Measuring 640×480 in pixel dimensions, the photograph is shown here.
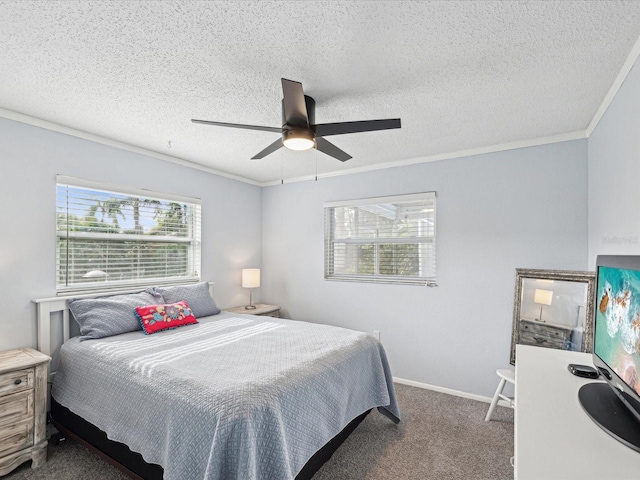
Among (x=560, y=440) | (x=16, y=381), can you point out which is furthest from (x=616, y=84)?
(x=16, y=381)

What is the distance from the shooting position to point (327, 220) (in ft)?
13.7

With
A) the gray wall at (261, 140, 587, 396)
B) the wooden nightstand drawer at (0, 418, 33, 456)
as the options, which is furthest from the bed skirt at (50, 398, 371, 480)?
the gray wall at (261, 140, 587, 396)

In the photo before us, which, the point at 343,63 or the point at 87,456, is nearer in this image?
the point at 343,63

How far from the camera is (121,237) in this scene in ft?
10.4

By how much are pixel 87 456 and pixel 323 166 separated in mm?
3303

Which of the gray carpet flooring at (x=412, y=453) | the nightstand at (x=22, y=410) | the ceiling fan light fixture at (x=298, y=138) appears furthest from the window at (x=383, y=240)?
the nightstand at (x=22, y=410)

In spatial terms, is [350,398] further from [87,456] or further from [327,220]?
[327,220]

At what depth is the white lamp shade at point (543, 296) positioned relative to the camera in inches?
111

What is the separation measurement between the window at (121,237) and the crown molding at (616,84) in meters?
3.72

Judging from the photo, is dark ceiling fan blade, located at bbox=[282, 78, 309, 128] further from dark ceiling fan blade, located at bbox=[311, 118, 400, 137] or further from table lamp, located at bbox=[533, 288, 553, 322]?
table lamp, located at bbox=[533, 288, 553, 322]

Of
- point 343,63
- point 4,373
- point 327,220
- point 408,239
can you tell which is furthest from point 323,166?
point 4,373

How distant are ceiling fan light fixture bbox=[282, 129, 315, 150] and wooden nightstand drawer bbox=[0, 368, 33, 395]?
2250mm

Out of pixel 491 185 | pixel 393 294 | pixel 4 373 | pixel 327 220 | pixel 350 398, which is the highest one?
pixel 491 185

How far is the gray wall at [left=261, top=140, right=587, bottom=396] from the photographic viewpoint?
112 inches
